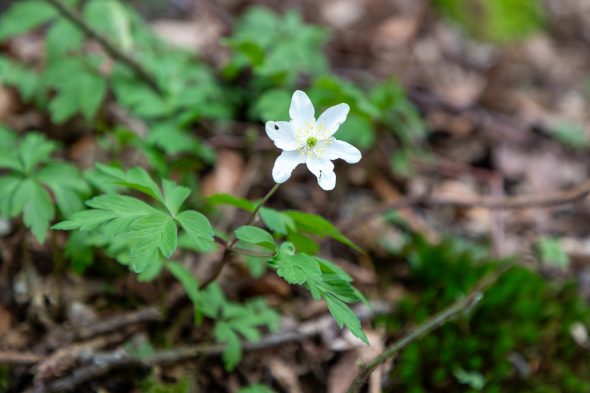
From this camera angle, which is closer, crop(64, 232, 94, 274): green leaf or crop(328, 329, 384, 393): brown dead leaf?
crop(64, 232, 94, 274): green leaf

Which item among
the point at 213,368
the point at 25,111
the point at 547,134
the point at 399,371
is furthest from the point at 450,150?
the point at 25,111

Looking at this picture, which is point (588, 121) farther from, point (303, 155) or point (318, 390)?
point (303, 155)

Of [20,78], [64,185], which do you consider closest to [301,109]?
[64,185]

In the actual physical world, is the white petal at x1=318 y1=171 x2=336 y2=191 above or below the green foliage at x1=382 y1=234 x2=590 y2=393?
above

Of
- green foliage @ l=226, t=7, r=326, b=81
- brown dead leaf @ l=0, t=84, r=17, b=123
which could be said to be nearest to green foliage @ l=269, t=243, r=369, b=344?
green foliage @ l=226, t=7, r=326, b=81

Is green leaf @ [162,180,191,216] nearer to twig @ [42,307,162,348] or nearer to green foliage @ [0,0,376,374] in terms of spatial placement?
green foliage @ [0,0,376,374]

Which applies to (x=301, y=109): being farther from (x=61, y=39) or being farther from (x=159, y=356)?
(x=61, y=39)
